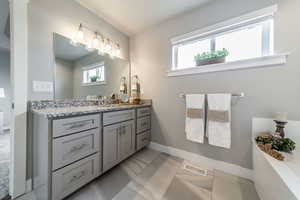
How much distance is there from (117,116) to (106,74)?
0.97 meters

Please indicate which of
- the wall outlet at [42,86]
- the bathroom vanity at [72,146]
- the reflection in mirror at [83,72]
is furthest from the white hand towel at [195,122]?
the wall outlet at [42,86]

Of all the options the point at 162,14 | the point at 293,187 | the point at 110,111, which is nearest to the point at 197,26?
the point at 162,14

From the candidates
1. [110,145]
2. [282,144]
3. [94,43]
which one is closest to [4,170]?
[110,145]

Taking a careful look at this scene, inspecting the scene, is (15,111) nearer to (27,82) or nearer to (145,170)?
(27,82)

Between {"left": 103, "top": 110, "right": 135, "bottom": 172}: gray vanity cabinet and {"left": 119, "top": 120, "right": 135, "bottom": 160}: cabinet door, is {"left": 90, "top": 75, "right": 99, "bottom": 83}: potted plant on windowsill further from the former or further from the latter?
{"left": 119, "top": 120, "right": 135, "bottom": 160}: cabinet door

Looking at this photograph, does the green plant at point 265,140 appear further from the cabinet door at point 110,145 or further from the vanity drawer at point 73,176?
the vanity drawer at point 73,176

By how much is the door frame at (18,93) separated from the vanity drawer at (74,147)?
557 mm

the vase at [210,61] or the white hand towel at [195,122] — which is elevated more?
the vase at [210,61]

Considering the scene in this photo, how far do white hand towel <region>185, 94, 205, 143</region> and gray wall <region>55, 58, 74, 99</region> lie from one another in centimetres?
172

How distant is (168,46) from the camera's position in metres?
2.09

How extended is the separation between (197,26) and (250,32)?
0.69m

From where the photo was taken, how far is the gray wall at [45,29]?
128 centimetres

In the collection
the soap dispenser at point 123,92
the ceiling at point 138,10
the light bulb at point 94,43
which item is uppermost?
the ceiling at point 138,10

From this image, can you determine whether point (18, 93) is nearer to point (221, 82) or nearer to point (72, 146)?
point (72, 146)
